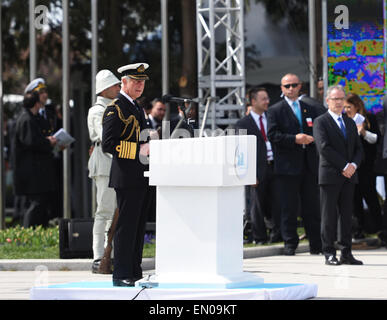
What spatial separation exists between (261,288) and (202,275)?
1.66 ft

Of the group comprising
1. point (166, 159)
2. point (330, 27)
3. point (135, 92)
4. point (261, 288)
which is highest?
point (330, 27)

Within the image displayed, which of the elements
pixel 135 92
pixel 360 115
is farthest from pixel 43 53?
pixel 135 92

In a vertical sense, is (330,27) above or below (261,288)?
above

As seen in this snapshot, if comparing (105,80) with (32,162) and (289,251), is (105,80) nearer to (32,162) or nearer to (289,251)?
(289,251)

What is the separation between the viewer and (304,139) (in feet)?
43.3

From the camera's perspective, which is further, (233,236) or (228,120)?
(228,120)

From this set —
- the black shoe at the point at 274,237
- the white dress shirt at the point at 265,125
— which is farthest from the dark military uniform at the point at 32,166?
the black shoe at the point at 274,237

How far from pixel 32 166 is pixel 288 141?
3.90 meters

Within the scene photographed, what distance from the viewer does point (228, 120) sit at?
15.3 meters

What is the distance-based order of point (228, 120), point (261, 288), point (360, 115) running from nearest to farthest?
point (261, 288) < point (360, 115) < point (228, 120)

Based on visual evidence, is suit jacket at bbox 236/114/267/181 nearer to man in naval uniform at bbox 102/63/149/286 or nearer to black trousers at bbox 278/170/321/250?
black trousers at bbox 278/170/321/250

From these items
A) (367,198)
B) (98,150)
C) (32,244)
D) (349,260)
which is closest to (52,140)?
(32,244)

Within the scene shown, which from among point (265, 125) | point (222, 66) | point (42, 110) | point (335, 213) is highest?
point (222, 66)

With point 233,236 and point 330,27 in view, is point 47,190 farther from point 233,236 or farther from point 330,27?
point 233,236
